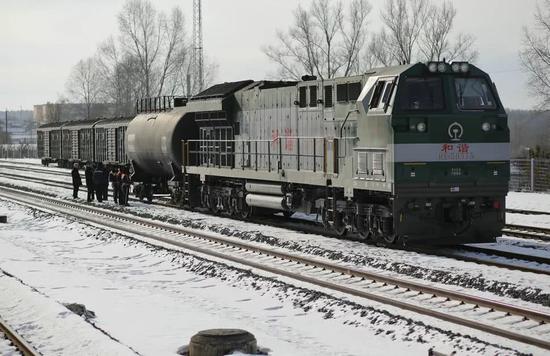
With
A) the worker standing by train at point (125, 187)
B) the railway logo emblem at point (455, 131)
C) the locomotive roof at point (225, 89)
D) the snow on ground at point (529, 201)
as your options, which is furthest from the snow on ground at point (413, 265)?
the snow on ground at point (529, 201)

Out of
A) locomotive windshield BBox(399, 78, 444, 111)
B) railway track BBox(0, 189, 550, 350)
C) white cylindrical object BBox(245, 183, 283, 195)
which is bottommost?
railway track BBox(0, 189, 550, 350)

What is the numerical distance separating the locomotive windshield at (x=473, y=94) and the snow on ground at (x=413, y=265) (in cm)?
311

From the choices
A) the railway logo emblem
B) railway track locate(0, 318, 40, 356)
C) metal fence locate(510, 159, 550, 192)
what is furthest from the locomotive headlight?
metal fence locate(510, 159, 550, 192)

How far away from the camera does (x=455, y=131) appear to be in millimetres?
14633

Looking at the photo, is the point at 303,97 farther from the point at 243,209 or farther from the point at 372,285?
the point at 372,285

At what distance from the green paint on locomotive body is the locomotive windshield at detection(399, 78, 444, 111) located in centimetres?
5

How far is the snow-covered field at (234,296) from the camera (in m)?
8.98

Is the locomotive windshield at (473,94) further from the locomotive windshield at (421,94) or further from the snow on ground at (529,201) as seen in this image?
the snow on ground at (529,201)

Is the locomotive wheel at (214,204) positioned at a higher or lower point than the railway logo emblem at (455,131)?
lower

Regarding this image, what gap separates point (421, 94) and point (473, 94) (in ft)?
3.70

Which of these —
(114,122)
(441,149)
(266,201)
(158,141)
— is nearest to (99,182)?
(158,141)

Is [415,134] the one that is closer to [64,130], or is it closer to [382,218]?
[382,218]

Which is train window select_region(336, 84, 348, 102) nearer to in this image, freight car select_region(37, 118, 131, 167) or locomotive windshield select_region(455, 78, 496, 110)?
locomotive windshield select_region(455, 78, 496, 110)

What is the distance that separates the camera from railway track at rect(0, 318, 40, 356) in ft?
27.7
